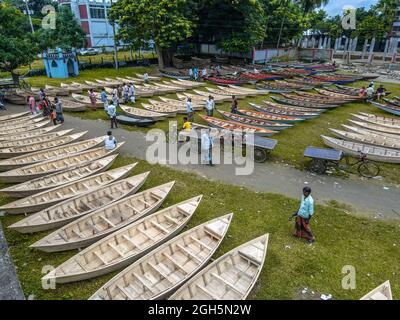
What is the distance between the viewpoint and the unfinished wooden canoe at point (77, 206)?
362 inches

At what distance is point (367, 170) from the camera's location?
1338cm

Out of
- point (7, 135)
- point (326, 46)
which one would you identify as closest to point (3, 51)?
point (7, 135)

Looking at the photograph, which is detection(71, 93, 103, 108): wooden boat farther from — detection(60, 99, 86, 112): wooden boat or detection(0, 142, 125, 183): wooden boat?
detection(0, 142, 125, 183): wooden boat

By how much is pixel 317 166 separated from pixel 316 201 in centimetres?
258

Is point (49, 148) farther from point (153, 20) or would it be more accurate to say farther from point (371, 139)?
point (153, 20)

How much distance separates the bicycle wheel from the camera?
1341 cm

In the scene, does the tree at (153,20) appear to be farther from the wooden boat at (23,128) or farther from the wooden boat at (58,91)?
the wooden boat at (23,128)

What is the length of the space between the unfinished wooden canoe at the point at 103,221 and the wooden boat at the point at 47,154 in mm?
5636

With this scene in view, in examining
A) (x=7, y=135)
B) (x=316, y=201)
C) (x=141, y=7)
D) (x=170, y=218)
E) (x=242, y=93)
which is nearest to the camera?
(x=170, y=218)

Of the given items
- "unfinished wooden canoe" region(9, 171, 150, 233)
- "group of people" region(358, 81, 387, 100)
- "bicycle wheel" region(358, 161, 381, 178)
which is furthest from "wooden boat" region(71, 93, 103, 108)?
"group of people" region(358, 81, 387, 100)

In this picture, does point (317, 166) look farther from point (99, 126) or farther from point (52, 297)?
point (99, 126)

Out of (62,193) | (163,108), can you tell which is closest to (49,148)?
(62,193)

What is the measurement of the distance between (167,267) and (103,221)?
10.5 feet

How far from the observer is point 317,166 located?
13555 mm
